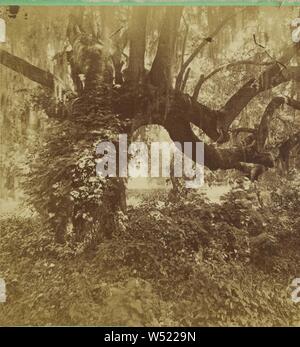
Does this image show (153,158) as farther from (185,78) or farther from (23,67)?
(23,67)

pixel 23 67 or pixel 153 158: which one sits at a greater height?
pixel 23 67

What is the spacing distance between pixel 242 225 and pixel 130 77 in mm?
1458

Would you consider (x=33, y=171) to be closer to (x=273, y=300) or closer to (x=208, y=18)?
Result: (x=208, y=18)

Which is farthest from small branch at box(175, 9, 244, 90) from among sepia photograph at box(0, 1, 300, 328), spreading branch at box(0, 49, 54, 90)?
spreading branch at box(0, 49, 54, 90)

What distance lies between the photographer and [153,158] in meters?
3.39

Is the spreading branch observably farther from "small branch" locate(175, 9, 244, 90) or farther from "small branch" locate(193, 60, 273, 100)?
"small branch" locate(193, 60, 273, 100)

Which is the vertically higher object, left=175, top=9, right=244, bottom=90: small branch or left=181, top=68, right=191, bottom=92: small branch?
left=175, top=9, right=244, bottom=90: small branch

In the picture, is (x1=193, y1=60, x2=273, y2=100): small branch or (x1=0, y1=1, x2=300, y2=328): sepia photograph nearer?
(x1=0, y1=1, x2=300, y2=328): sepia photograph

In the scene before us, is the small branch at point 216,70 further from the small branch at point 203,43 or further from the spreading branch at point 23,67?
the spreading branch at point 23,67

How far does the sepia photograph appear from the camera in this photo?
129 inches

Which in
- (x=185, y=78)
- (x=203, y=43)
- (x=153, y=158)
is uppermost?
(x=203, y=43)

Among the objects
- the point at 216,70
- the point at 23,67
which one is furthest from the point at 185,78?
the point at 23,67

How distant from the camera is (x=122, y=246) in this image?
331cm

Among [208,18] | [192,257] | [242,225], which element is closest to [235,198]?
[242,225]
